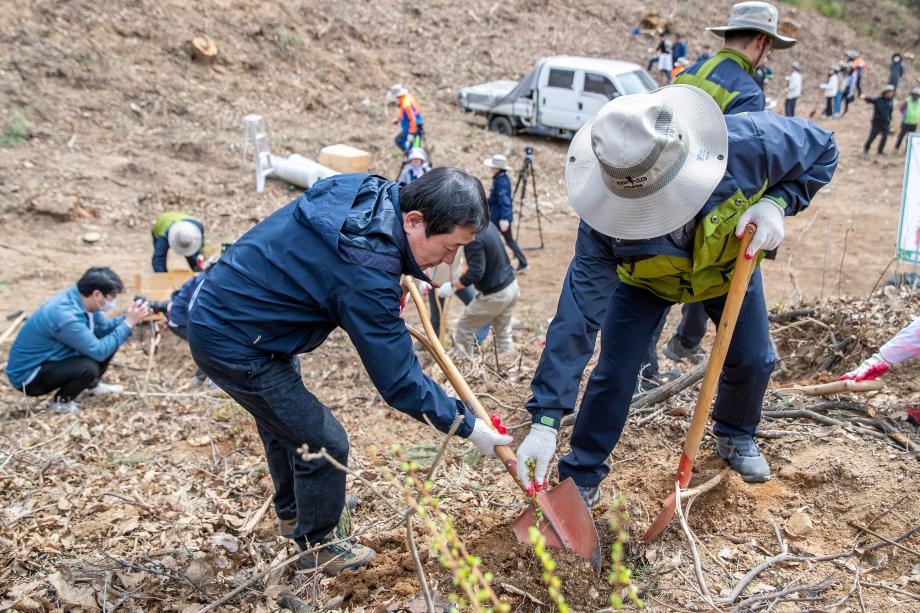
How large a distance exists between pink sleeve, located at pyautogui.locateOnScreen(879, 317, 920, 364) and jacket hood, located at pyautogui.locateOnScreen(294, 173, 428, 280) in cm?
227

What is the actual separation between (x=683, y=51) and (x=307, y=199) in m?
19.0

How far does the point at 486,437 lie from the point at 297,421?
709 mm

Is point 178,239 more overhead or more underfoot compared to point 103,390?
more overhead

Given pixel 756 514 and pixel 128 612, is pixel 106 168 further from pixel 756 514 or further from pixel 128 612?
pixel 756 514

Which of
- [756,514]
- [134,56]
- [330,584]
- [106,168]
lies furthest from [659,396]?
[134,56]

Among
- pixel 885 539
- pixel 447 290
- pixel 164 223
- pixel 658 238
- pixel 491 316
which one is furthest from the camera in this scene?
pixel 164 223

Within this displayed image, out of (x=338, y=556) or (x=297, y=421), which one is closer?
(x=297, y=421)

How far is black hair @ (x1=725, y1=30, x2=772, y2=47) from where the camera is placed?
3.91 m

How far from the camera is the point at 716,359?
264cm

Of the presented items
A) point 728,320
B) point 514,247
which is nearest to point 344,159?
point 514,247

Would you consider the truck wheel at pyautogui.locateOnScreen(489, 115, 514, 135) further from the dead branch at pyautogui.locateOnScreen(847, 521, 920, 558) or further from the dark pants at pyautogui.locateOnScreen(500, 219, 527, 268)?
the dead branch at pyautogui.locateOnScreen(847, 521, 920, 558)

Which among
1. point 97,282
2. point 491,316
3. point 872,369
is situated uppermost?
point 872,369

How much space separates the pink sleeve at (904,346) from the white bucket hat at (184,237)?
19.0ft

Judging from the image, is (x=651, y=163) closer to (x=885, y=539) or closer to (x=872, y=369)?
(x=885, y=539)
